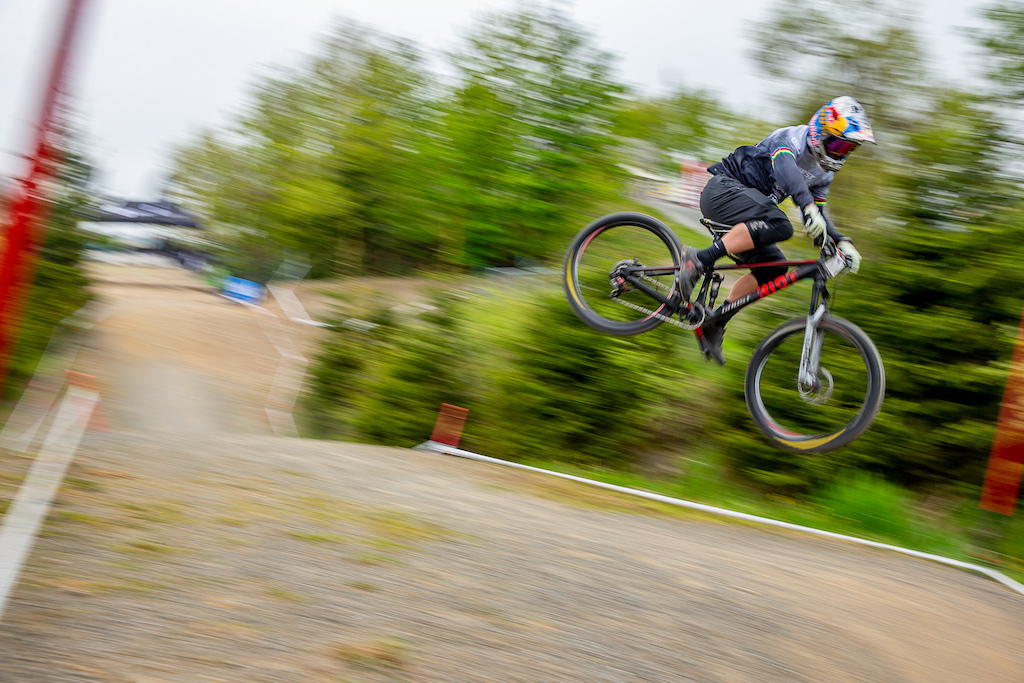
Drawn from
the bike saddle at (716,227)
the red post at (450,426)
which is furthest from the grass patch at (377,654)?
the red post at (450,426)

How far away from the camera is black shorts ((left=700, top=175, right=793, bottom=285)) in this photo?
506 centimetres

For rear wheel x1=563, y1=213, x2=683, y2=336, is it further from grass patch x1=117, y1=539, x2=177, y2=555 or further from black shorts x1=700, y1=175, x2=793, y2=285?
grass patch x1=117, y1=539, x2=177, y2=555

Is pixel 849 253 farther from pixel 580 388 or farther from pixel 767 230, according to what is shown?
pixel 580 388

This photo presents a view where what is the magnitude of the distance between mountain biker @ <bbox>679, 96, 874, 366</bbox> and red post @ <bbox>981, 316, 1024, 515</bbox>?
298cm

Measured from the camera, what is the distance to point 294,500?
5035 millimetres

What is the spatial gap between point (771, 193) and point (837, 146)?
530mm

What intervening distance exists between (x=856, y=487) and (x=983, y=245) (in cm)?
277

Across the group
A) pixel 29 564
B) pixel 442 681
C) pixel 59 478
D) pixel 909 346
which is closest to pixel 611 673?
pixel 442 681

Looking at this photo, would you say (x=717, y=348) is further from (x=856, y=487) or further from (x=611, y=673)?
(x=856, y=487)

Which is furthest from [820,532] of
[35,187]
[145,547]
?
[35,187]

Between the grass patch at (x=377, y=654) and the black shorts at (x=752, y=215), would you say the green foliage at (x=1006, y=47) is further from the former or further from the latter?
the grass patch at (x=377, y=654)

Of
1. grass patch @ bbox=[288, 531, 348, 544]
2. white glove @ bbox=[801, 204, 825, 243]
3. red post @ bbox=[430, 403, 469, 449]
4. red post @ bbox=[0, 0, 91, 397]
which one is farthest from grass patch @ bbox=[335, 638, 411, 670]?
red post @ bbox=[430, 403, 469, 449]

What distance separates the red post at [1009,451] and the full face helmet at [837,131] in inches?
124

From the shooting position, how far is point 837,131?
15.4ft
